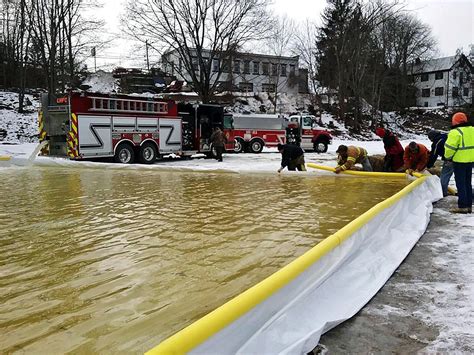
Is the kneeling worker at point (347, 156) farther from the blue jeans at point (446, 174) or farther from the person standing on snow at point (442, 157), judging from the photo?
the blue jeans at point (446, 174)

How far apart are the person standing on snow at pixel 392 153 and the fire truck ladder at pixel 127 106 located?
30.4ft

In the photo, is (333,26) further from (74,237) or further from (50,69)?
(74,237)

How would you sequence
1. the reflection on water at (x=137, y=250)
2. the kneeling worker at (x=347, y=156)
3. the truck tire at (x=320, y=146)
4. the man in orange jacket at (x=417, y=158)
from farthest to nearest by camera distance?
the truck tire at (x=320, y=146)
the kneeling worker at (x=347, y=156)
the man in orange jacket at (x=417, y=158)
the reflection on water at (x=137, y=250)

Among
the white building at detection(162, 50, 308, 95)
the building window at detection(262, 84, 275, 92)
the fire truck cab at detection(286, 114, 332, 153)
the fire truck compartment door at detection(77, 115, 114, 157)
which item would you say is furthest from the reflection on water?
the building window at detection(262, 84, 275, 92)

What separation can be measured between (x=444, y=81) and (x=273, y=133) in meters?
49.1

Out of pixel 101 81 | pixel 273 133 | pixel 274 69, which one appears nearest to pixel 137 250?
pixel 273 133

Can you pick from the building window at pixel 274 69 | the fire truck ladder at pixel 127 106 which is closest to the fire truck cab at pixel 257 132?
the fire truck ladder at pixel 127 106

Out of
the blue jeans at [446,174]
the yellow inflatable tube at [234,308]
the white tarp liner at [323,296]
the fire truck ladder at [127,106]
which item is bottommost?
the white tarp liner at [323,296]

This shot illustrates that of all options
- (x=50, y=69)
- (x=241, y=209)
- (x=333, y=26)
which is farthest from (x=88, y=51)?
(x=333, y=26)

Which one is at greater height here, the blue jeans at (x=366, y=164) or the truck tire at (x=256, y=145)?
the truck tire at (x=256, y=145)

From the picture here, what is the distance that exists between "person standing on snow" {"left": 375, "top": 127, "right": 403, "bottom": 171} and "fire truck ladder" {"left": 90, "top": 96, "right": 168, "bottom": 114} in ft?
30.4

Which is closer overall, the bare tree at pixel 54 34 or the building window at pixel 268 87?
the bare tree at pixel 54 34

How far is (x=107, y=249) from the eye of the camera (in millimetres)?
3879

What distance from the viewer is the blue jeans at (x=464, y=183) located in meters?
6.27
